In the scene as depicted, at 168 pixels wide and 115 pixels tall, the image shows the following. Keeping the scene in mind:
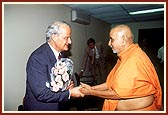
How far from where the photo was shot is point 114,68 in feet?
3.74

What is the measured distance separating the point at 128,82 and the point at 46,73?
39 centimetres

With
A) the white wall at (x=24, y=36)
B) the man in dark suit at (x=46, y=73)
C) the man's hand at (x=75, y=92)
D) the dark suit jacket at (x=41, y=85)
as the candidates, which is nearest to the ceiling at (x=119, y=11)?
the white wall at (x=24, y=36)

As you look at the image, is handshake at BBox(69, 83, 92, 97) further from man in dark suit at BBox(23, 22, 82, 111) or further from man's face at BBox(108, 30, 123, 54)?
man's face at BBox(108, 30, 123, 54)

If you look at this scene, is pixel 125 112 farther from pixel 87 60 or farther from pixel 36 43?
pixel 36 43

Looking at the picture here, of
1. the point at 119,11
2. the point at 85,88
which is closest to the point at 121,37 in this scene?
the point at 119,11

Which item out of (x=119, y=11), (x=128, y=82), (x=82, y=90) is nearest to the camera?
(x=128, y=82)

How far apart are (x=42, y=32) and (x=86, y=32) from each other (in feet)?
0.86

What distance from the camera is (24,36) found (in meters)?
1.17

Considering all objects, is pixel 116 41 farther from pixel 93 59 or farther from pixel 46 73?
pixel 46 73

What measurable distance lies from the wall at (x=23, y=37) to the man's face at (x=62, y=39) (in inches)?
2.9

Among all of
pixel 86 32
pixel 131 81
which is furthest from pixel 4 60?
pixel 131 81

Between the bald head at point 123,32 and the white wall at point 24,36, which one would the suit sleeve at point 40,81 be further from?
the bald head at point 123,32

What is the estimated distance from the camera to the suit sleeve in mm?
1046

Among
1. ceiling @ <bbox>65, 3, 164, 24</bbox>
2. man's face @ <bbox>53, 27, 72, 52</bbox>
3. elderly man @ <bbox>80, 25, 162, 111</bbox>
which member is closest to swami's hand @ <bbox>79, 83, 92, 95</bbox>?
elderly man @ <bbox>80, 25, 162, 111</bbox>
